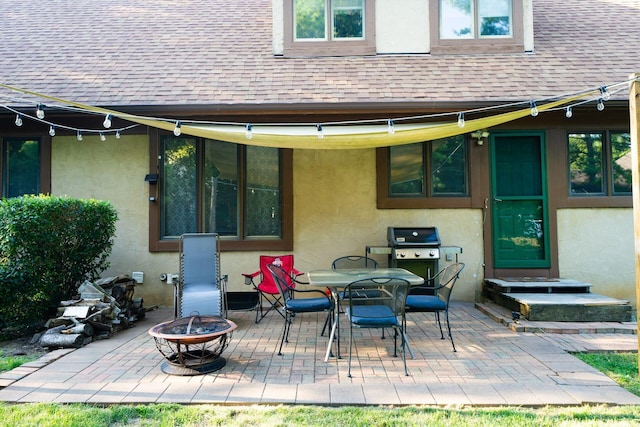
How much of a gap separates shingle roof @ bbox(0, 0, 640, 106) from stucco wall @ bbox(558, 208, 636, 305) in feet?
6.52

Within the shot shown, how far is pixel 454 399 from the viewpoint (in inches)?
119

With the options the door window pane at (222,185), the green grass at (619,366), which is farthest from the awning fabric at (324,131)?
the green grass at (619,366)

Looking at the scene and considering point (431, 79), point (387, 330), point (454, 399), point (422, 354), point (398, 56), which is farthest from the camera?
point (398, 56)

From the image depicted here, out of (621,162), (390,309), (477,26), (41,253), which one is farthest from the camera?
(477,26)

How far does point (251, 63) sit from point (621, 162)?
611cm

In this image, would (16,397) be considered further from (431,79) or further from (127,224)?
(431,79)

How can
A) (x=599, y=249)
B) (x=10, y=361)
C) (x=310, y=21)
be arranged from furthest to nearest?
1. (x=310, y=21)
2. (x=599, y=249)
3. (x=10, y=361)

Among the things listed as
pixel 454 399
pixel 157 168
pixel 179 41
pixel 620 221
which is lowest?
pixel 454 399

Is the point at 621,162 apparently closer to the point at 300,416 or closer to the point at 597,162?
the point at 597,162

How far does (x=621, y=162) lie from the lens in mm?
6441

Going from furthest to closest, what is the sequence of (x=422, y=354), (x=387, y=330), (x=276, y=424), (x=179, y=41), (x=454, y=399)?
1. (x=179, y=41)
2. (x=387, y=330)
3. (x=422, y=354)
4. (x=454, y=399)
5. (x=276, y=424)

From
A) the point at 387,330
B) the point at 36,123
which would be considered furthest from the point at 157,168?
the point at 387,330

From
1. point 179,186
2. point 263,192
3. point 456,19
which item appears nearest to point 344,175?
point 263,192

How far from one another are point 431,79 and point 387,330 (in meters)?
3.80
